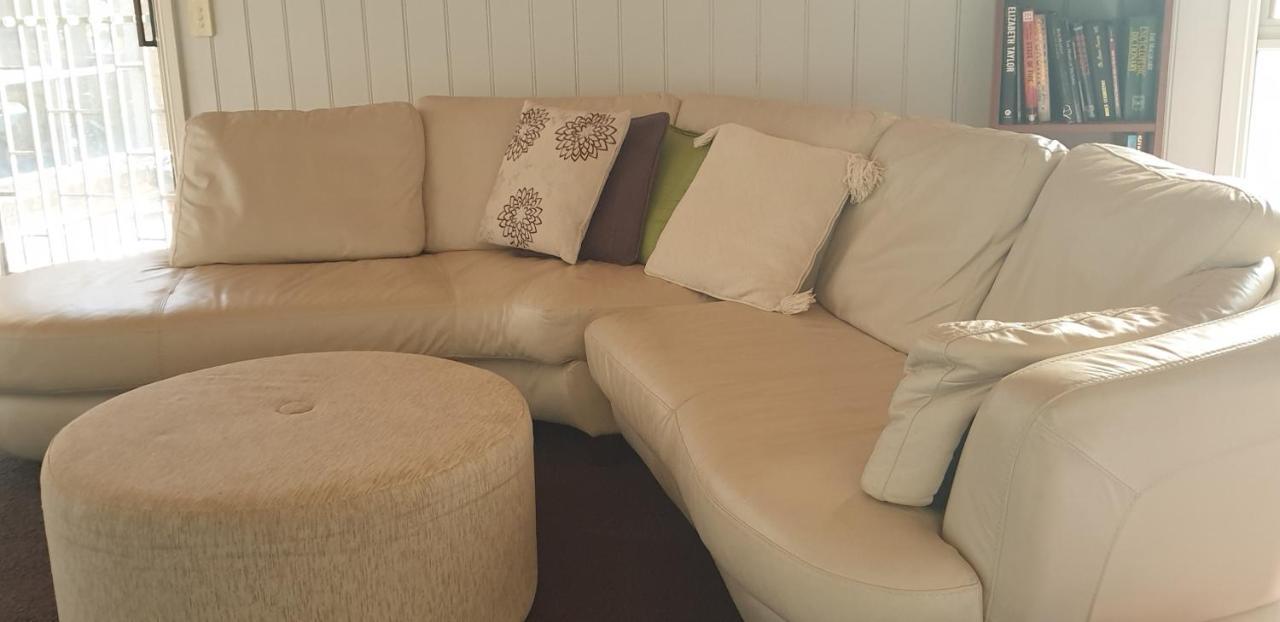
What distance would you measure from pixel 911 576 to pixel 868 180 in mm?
1385

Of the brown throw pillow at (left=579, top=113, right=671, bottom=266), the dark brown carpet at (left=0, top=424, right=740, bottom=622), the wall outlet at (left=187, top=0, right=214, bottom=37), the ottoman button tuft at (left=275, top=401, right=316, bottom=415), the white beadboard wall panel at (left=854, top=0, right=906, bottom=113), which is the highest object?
the wall outlet at (left=187, top=0, right=214, bottom=37)

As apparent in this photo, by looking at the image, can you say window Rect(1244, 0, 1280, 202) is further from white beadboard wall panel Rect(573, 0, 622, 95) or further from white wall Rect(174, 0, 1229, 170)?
white beadboard wall panel Rect(573, 0, 622, 95)

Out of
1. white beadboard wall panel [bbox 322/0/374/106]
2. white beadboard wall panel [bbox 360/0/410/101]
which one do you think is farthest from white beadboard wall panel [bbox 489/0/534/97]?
white beadboard wall panel [bbox 322/0/374/106]

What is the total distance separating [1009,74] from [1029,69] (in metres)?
0.06

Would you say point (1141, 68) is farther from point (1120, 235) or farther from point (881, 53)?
point (1120, 235)

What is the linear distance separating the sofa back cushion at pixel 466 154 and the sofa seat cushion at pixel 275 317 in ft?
1.28

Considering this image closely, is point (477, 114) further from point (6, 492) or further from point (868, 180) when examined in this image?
point (6, 492)

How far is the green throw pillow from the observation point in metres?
3.23

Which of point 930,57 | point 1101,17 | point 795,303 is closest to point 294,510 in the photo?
point 795,303

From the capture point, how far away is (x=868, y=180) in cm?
274

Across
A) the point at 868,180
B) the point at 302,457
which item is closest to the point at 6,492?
the point at 302,457

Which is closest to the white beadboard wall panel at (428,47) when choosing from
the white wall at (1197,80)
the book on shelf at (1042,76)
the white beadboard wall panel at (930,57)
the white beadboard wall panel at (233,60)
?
the white beadboard wall panel at (233,60)

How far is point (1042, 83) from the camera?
3.55m

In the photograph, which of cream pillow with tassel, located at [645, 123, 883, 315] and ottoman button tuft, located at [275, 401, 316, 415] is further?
cream pillow with tassel, located at [645, 123, 883, 315]
